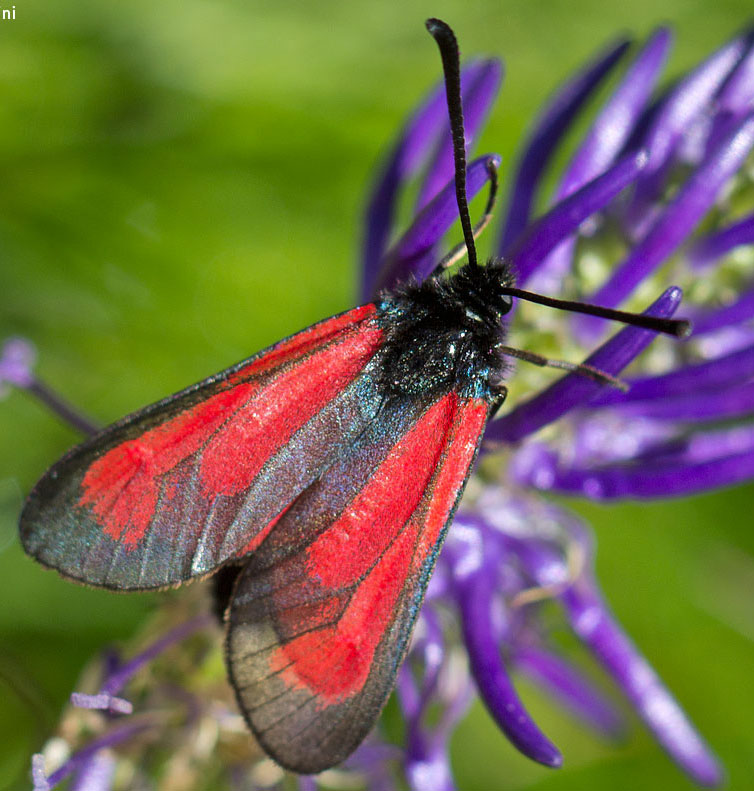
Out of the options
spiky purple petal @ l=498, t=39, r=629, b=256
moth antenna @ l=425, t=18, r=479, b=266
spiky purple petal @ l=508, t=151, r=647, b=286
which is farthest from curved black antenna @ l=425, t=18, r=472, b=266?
spiky purple petal @ l=498, t=39, r=629, b=256

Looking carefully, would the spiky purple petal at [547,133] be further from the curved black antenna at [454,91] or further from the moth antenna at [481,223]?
the curved black antenna at [454,91]

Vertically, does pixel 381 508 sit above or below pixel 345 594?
above

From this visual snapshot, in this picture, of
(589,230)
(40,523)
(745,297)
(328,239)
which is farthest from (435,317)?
(328,239)

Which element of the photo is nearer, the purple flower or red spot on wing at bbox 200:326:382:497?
red spot on wing at bbox 200:326:382:497

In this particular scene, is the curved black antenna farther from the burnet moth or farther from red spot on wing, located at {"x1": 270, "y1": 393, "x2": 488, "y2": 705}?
red spot on wing, located at {"x1": 270, "y1": 393, "x2": 488, "y2": 705}

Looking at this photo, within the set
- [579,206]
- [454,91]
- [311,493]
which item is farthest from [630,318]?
[311,493]

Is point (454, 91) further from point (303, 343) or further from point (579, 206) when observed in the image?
point (303, 343)

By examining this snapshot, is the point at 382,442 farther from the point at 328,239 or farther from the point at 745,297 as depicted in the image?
the point at 328,239
